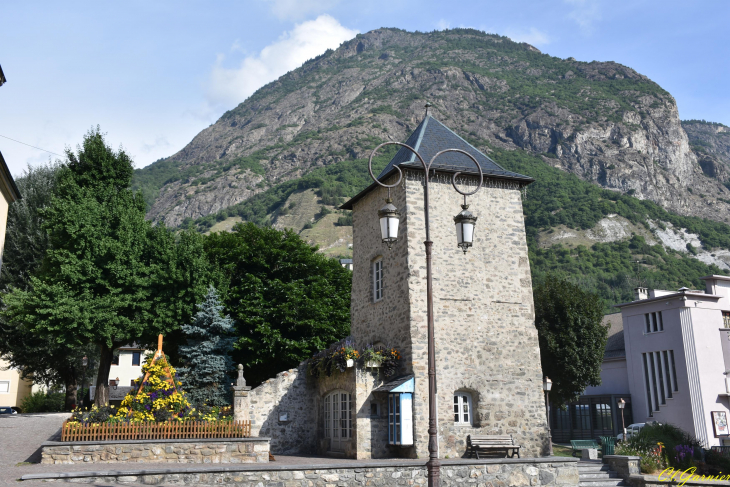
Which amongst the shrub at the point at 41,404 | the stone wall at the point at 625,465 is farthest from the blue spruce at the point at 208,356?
the shrub at the point at 41,404

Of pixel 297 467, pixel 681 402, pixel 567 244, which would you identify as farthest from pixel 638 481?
pixel 567 244

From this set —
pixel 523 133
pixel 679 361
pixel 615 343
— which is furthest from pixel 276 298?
pixel 523 133

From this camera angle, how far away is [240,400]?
20141 millimetres

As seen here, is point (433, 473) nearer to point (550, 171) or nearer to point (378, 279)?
point (378, 279)

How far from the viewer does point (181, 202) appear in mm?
169125

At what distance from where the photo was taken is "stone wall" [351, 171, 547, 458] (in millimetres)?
18000

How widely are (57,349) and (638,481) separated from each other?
25516 mm

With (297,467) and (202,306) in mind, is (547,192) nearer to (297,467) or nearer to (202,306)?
(202,306)

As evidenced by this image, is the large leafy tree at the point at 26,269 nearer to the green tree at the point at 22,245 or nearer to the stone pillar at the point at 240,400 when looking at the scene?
the green tree at the point at 22,245

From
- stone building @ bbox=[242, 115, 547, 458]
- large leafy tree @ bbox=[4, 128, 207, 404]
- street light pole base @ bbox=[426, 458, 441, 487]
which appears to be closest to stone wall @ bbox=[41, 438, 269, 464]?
stone building @ bbox=[242, 115, 547, 458]

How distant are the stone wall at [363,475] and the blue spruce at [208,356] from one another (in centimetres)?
891

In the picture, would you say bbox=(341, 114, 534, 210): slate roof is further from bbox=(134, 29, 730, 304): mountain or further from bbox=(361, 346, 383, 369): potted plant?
bbox=(134, 29, 730, 304): mountain

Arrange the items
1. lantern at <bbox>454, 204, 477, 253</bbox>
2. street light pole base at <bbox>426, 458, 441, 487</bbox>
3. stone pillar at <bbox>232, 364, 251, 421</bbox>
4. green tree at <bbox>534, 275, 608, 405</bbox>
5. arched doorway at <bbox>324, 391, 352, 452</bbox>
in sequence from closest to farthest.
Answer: street light pole base at <bbox>426, 458, 441, 487</bbox>, lantern at <bbox>454, 204, 477, 253</bbox>, arched doorway at <bbox>324, 391, 352, 452</bbox>, stone pillar at <bbox>232, 364, 251, 421</bbox>, green tree at <bbox>534, 275, 608, 405</bbox>

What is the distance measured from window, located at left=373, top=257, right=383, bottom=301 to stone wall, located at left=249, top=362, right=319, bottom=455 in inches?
163
